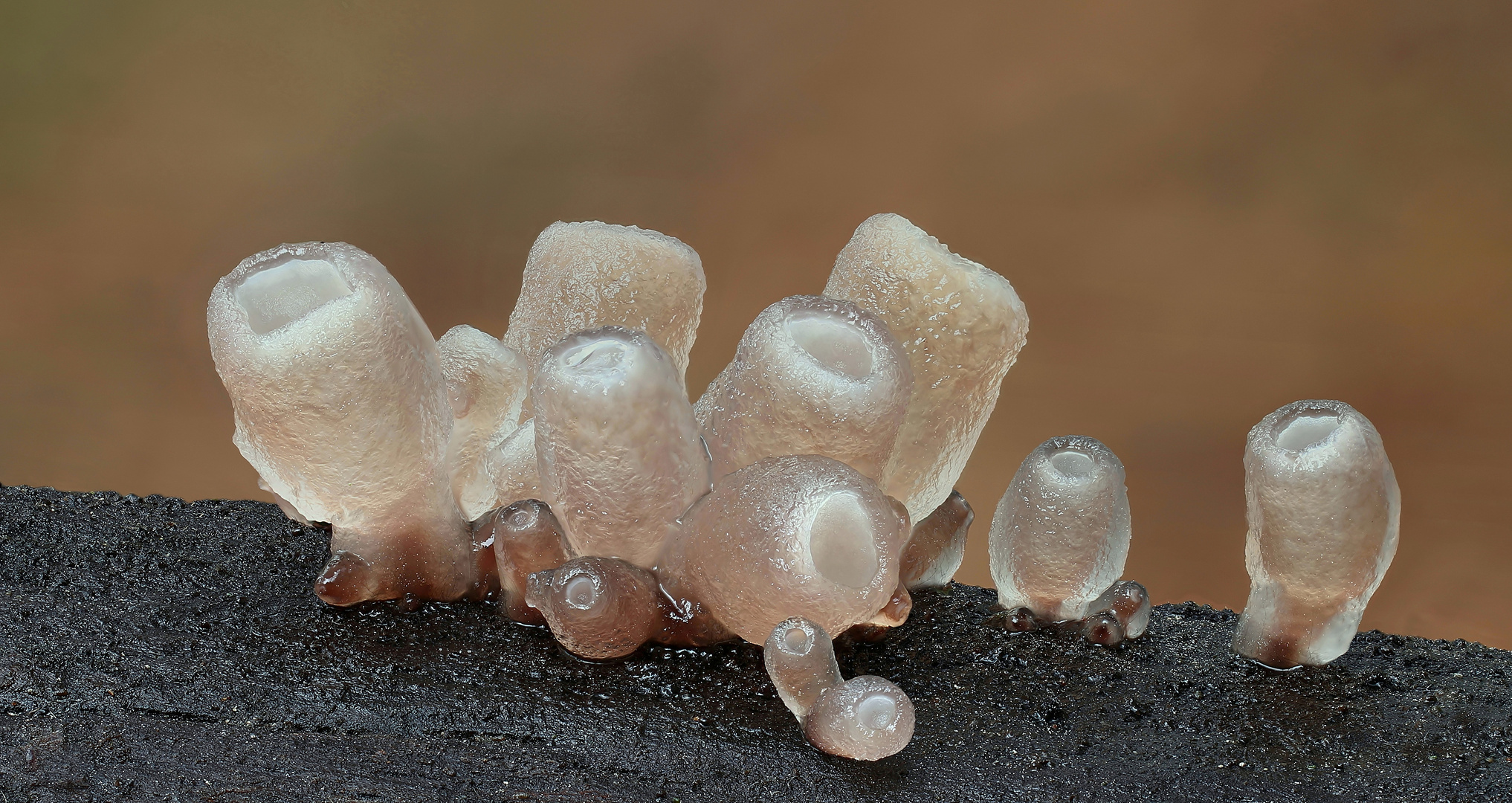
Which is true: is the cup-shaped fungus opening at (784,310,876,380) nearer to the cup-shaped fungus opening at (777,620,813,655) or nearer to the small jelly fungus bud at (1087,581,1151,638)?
the cup-shaped fungus opening at (777,620,813,655)

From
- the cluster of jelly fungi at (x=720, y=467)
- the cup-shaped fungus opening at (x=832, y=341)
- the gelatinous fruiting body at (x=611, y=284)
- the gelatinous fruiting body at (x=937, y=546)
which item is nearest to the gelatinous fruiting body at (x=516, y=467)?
the cluster of jelly fungi at (x=720, y=467)

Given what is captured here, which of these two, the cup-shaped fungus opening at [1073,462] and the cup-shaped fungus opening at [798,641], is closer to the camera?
the cup-shaped fungus opening at [798,641]

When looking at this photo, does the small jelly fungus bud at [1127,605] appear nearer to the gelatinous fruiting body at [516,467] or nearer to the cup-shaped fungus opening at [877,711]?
the cup-shaped fungus opening at [877,711]

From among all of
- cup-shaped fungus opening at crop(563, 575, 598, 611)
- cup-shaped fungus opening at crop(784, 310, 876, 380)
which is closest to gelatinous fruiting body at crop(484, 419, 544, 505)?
cup-shaped fungus opening at crop(563, 575, 598, 611)

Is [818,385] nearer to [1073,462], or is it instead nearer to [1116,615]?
[1073,462]

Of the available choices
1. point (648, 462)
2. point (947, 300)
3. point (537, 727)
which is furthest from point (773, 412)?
point (537, 727)
